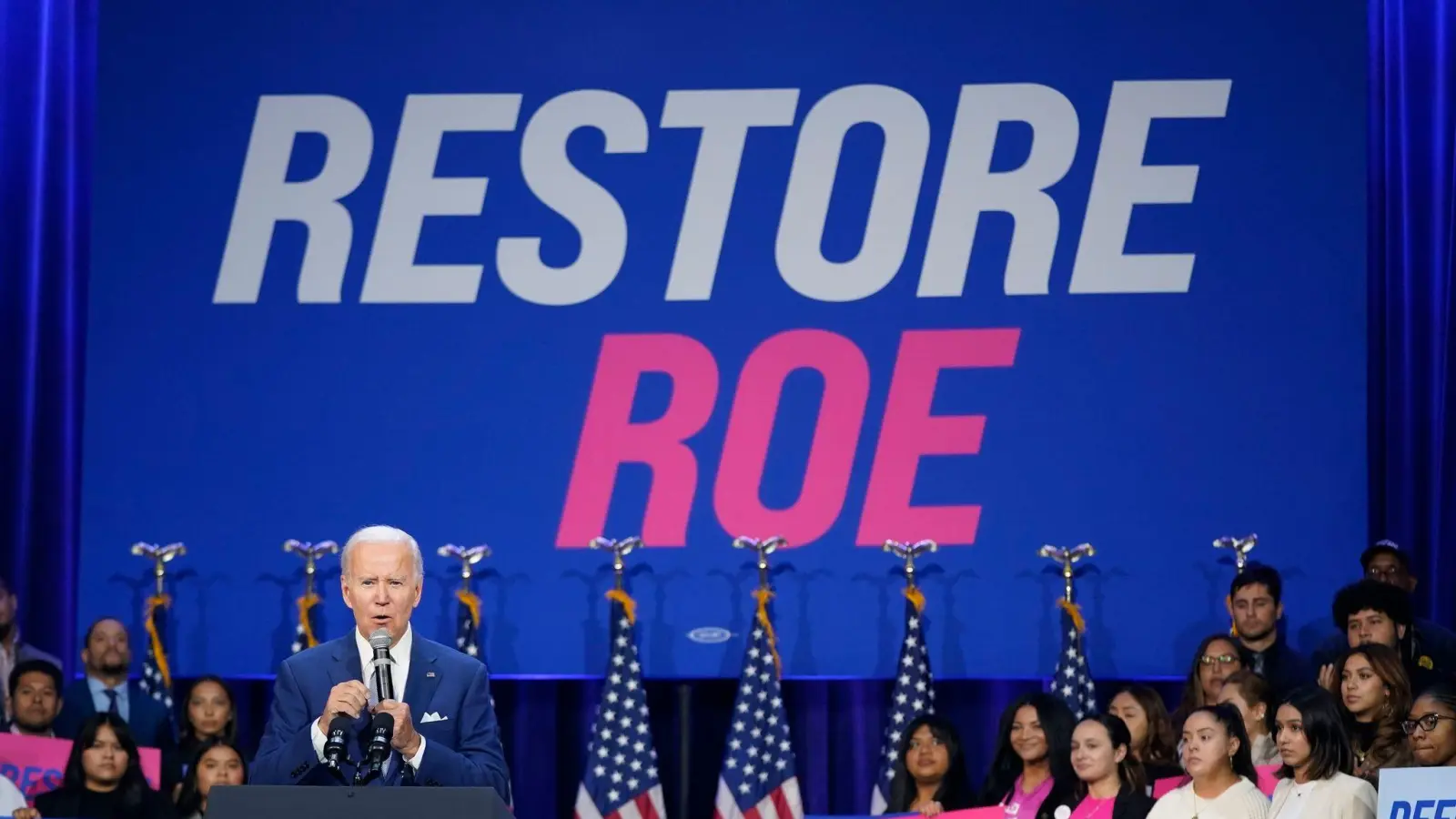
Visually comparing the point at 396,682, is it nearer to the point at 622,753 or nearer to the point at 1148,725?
the point at 1148,725

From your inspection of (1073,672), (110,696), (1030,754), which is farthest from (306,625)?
(1073,672)

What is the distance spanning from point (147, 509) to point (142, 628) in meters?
0.51

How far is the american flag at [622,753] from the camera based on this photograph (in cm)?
799

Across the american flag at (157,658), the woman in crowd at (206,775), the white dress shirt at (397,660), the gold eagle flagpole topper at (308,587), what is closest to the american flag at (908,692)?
the gold eagle flagpole topper at (308,587)

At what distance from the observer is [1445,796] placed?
5.29 m

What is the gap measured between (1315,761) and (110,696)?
4.70 m

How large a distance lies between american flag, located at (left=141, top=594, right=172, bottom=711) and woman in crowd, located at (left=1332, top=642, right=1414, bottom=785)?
465 centimetres

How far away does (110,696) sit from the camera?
790 cm

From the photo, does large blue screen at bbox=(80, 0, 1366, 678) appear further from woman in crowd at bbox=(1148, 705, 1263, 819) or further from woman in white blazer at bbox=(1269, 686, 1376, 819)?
woman in white blazer at bbox=(1269, 686, 1376, 819)

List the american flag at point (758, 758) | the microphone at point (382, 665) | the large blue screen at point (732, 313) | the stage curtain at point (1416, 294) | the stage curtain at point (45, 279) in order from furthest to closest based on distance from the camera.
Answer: the stage curtain at point (45, 279) < the stage curtain at point (1416, 294) < the large blue screen at point (732, 313) < the american flag at point (758, 758) < the microphone at point (382, 665)

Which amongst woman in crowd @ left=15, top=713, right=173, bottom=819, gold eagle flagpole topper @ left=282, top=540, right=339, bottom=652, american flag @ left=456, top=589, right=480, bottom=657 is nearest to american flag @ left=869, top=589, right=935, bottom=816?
american flag @ left=456, top=589, right=480, bottom=657

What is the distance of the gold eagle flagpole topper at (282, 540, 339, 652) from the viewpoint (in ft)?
26.6

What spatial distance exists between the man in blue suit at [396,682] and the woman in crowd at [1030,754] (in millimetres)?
3213

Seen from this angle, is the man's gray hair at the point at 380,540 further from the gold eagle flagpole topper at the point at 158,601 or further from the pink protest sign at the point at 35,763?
the gold eagle flagpole topper at the point at 158,601
